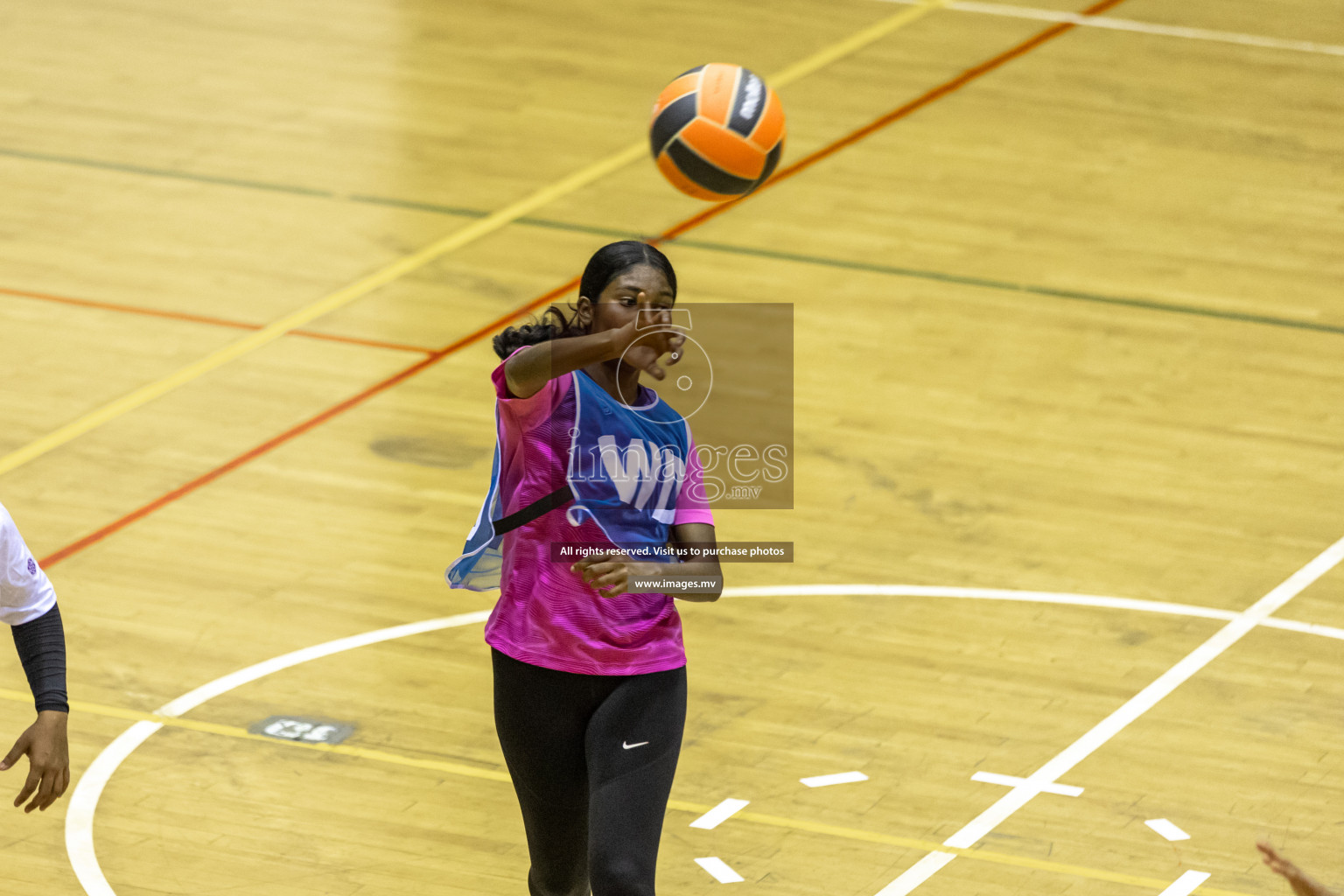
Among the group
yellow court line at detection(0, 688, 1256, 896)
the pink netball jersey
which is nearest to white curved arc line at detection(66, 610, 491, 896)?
yellow court line at detection(0, 688, 1256, 896)

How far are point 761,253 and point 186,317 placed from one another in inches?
141

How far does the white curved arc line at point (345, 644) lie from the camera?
7062mm

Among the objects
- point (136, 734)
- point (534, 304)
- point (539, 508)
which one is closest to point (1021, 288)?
point (534, 304)

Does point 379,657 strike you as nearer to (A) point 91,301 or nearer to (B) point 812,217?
(A) point 91,301

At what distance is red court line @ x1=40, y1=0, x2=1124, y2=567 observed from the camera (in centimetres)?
966

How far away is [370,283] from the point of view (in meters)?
12.5

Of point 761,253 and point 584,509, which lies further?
point 761,253

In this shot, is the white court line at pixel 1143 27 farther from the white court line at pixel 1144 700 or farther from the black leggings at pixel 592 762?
the black leggings at pixel 592 762

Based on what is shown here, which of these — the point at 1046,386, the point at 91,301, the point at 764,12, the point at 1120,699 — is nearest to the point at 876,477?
the point at 1046,386

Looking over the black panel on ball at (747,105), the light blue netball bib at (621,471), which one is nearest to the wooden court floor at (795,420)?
the light blue netball bib at (621,471)

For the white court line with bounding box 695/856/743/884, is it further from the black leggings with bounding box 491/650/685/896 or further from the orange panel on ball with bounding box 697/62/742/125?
the orange panel on ball with bounding box 697/62/742/125

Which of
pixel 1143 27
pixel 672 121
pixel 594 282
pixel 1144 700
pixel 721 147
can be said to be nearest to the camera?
pixel 594 282

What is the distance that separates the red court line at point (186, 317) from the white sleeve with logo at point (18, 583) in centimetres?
654

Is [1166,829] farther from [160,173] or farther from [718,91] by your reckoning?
[160,173]
